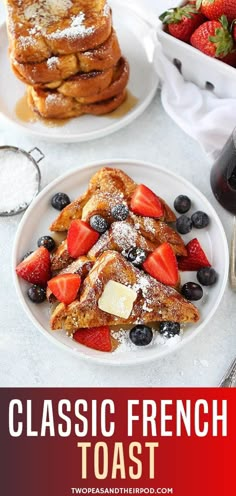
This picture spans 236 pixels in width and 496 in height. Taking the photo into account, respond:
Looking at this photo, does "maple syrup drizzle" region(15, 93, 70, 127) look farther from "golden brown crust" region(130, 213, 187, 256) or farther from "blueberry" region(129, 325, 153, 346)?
"blueberry" region(129, 325, 153, 346)

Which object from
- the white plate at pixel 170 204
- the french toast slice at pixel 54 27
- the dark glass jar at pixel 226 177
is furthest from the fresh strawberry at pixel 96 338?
the french toast slice at pixel 54 27

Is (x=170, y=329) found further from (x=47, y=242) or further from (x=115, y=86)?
(x=115, y=86)

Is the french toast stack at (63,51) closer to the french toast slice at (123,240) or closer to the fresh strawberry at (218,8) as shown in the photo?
the fresh strawberry at (218,8)

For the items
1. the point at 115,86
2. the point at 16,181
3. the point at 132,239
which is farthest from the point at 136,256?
the point at 115,86

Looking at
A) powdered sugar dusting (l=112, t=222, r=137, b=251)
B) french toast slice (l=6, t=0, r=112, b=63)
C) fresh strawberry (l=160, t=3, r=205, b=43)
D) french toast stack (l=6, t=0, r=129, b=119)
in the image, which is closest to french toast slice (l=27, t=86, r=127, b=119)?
french toast stack (l=6, t=0, r=129, b=119)

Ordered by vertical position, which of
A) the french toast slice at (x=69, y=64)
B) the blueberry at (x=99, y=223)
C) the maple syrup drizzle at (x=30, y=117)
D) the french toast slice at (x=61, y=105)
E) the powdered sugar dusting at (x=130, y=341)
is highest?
the french toast slice at (x=69, y=64)
